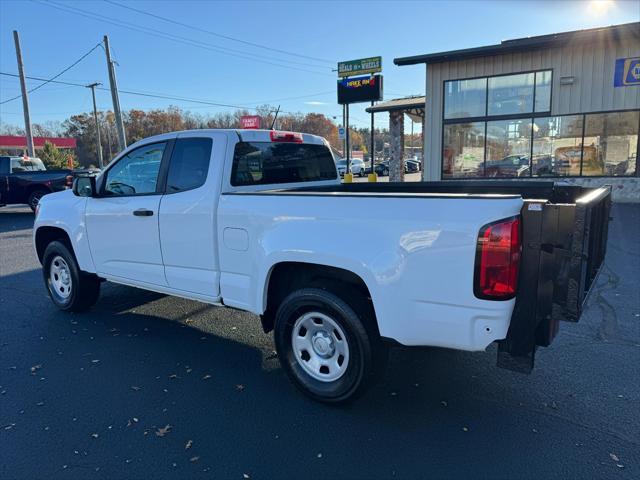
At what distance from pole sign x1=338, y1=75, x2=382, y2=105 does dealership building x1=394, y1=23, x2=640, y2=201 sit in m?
2.86

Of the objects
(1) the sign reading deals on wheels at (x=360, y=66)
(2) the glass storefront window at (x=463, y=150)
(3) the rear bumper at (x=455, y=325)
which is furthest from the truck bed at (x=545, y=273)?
(1) the sign reading deals on wheels at (x=360, y=66)

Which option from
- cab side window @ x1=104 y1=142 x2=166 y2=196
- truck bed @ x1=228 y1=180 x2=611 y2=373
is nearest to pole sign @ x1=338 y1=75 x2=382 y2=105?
cab side window @ x1=104 y1=142 x2=166 y2=196

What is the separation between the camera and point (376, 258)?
2.90m

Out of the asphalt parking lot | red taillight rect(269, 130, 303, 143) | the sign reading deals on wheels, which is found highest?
the sign reading deals on wheels

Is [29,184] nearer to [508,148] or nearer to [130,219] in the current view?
[130,219]

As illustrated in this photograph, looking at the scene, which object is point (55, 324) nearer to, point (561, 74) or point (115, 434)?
point (115, 434)

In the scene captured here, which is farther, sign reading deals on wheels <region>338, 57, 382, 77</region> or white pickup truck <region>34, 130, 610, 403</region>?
sign reading deals on wheels <region>338, 57, 382, 77</region>

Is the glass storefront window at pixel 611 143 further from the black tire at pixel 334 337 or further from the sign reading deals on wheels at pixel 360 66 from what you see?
the black tire at pixel 334 337

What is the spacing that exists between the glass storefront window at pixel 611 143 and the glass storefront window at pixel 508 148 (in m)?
1.83

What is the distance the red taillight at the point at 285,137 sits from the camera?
14.6ft

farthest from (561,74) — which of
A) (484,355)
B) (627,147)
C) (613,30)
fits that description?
(484,355)

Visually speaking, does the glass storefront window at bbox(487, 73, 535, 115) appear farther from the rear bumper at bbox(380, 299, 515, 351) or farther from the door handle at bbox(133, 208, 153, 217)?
the rear bumper at bbox(380, 299, 515, 351)

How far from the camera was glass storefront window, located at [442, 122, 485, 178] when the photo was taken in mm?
16853

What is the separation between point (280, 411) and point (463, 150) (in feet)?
51.5
